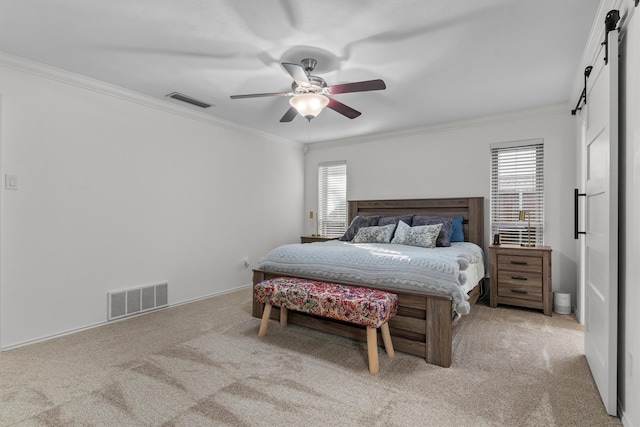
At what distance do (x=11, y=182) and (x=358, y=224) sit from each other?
3.81 m

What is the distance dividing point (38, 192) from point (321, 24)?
2.80 m

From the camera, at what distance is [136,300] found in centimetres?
362

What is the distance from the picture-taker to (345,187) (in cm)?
577

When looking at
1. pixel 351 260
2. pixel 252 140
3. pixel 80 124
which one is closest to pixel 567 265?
pixel 351 260

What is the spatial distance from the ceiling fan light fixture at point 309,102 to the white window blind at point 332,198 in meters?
2.97

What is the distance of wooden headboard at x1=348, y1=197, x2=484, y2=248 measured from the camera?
14.6 feet

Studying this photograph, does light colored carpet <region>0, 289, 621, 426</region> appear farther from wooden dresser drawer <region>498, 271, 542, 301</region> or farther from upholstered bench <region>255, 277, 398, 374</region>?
wooden dresser drawer <region>498, 271, 542, 301</region>

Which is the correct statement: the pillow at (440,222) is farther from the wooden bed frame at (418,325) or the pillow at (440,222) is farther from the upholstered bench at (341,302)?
the upholstered bench at (341,302)

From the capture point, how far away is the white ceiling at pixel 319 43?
2.11 m

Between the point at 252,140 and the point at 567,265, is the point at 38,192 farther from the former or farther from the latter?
the point at 567,265

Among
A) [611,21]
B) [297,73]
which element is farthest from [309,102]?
[611,21]

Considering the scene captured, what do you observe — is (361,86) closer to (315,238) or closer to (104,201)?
(104,201)

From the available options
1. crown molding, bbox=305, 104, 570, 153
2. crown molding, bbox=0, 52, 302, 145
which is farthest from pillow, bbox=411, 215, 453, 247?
crown molding, bbox=0, 52, 302, 145

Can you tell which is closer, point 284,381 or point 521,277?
point 284,381
